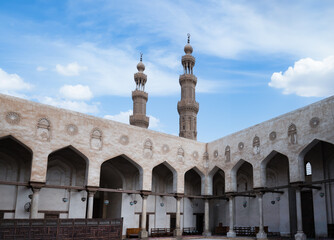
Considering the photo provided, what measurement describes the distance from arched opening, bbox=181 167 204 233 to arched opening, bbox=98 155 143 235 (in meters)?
4.46

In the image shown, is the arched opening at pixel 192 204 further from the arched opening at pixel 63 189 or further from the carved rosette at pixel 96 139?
the carved rosette at pixel 96 139

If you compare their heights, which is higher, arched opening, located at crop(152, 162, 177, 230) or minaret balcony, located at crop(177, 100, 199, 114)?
minaret balcony, located at crop(177, 100, 199, 114)

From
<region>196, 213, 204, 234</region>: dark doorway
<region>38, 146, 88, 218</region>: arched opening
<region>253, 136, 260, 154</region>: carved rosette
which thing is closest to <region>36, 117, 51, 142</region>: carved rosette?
<region>38, 146, 88, 218</region>: arched opening

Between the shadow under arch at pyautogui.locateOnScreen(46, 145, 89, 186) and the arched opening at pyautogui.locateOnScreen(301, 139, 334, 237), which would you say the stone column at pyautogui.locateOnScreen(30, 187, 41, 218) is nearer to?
the shadow under arch at pyautogui.locateOnScreen(46, 145, 89, 186)

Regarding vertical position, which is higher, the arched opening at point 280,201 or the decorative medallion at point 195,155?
the decorative medallion at point 195,155

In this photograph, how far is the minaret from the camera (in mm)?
37812

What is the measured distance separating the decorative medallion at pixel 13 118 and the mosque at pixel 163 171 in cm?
5

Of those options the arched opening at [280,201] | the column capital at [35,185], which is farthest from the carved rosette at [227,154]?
the column capital at [35,185]

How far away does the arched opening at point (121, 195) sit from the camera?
23938mm

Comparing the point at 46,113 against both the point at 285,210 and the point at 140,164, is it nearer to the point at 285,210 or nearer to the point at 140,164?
the point at 140,164

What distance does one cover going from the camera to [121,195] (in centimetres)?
2409

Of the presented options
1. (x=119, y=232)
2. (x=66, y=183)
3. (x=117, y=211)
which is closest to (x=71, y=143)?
(x=66, y=183)

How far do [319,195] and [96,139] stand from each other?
45.3 ft

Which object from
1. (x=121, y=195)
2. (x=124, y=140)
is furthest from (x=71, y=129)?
(x=121, y=195)
